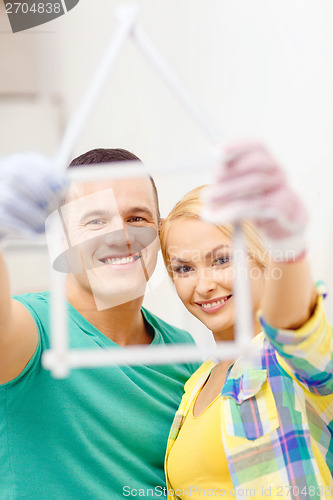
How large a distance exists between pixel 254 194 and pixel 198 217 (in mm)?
449

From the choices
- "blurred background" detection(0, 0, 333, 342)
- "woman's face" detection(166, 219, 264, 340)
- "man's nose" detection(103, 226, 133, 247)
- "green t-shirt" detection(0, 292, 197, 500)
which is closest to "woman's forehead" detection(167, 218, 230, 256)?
"woman's face" detection(166, 219, 264, 340)

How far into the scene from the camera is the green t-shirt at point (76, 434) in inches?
35.5

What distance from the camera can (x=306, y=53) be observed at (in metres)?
1.34

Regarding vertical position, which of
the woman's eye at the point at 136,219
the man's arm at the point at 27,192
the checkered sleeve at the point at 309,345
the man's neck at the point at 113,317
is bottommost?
the man's neck at the point at 113,317

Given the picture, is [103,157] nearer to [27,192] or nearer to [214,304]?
Result: [214,304]

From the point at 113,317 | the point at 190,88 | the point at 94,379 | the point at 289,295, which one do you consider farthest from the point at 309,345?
the point at 190,88

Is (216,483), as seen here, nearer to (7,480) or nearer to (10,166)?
(7,480)

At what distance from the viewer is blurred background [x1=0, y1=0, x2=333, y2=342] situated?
52.4 inches

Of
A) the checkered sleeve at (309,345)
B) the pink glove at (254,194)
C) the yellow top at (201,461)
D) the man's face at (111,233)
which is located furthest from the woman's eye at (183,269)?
the pink glove at (254,194)

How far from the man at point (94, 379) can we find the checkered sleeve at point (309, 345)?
325 millimetres

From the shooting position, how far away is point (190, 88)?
4.89ft

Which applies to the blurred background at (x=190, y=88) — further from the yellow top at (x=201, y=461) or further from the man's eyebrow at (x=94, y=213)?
the yellow top at (x=201, y=461)

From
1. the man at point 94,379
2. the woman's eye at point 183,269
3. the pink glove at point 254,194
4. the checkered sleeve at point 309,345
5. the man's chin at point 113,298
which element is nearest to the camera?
the pink glove at point 254,194

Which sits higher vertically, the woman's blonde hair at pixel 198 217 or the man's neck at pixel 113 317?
the woman's blonde hair at pixel 198 217
